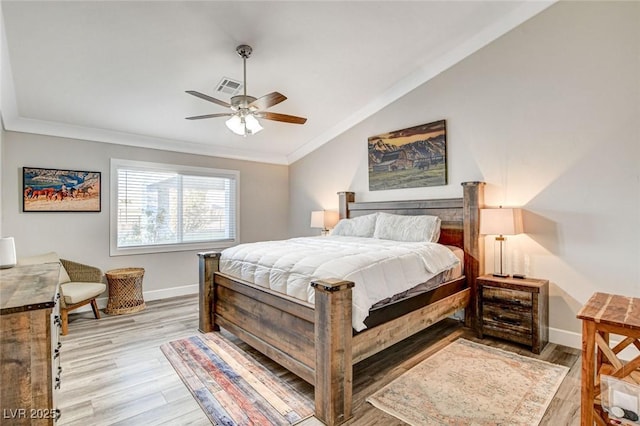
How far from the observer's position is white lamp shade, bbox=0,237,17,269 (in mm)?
1905

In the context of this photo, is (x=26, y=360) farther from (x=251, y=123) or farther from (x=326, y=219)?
(x=326, y=219)

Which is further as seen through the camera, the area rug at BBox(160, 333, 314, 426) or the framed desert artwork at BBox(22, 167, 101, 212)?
the framed desert artwork at BBox(22, 167, 101, 212)

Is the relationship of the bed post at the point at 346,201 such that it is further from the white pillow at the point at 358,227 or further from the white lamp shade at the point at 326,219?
the white pillow at the point at 358,227

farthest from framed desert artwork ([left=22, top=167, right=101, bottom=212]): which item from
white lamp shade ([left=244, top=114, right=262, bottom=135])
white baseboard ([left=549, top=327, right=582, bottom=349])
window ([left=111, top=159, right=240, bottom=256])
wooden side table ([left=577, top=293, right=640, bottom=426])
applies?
white baseboard ([left=549, top=327, right=582, bottom=349])

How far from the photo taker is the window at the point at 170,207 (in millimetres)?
4500

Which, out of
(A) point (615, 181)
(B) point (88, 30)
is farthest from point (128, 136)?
(A) point (615, 181)

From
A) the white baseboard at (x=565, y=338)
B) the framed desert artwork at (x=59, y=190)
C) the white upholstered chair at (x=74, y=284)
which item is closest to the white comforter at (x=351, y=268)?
the white baseboard at (x=565, y=338)

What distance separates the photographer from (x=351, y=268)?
2227mm

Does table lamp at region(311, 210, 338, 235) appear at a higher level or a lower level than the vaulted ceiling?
lower

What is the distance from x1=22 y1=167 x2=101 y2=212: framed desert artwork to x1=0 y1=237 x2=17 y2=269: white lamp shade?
2435 millimetres

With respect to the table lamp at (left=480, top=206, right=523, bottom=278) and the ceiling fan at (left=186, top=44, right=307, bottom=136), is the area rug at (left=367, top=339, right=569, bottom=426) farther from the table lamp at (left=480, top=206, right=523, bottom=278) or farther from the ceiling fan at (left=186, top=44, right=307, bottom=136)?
the ceiling fan at (left=186, top=44, right=307, bottom=136)

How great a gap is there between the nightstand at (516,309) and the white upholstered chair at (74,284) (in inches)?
172

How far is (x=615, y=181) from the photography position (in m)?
2.79

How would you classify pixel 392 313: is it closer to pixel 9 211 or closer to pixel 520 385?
pixel 520 385
